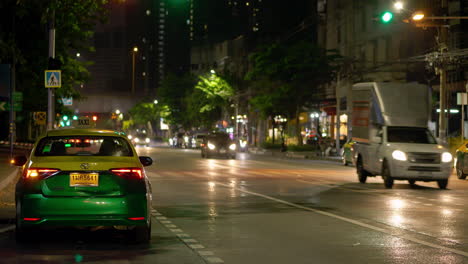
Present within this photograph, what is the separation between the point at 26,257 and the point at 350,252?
13.8 feet

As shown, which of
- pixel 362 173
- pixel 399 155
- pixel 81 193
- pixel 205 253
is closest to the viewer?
pixel 205 253

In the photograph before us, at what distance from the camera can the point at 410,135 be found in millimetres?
26516

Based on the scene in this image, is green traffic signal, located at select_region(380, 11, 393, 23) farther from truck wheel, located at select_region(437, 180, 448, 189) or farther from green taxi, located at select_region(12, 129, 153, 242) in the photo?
green taxi, located at select_region(12, 129, 153, 242)

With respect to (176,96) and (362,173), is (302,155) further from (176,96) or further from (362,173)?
(176,96)

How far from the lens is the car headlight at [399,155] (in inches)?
974

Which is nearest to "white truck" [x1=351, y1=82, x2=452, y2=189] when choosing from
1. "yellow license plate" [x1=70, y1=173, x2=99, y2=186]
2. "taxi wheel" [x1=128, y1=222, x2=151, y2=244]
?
"taxi wheel" [x1=128, y1=222, x2=151, y2=244]

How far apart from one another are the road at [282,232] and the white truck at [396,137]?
959 millimetres

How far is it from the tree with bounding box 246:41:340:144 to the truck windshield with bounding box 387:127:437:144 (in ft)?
127

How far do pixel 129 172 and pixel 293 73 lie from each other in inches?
2238

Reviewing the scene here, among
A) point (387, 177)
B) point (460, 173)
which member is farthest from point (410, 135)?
point (460, 173)

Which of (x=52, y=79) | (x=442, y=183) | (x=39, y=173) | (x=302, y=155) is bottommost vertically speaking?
(x=442, y=183)

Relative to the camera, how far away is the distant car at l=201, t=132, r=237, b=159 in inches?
2112

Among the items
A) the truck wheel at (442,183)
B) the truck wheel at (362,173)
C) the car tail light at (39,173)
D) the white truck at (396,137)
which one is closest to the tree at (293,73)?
the white truck at (396,137)

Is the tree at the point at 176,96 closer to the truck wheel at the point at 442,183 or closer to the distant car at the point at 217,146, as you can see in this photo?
the distant car at the point at 217,146
